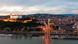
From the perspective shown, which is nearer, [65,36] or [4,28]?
[65,36]

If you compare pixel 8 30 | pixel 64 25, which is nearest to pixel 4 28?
pixel 8 30

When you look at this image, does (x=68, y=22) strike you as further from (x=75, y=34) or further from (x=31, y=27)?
(x=31, y=27)

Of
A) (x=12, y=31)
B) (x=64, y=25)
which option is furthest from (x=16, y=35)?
(x=64, y=25)

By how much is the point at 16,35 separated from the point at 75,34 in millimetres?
7579

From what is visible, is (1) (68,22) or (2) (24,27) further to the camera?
(2) (24,27)

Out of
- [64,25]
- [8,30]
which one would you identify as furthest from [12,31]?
[64,25]

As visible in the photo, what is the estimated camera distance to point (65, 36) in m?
48.1

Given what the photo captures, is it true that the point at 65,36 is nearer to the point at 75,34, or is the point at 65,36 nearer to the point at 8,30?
the point at 75,34

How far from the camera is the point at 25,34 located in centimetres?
4941

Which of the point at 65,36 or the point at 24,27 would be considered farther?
the point at 24,27

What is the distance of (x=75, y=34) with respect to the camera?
48219 millimetres

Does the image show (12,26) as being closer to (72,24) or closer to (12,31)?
(12,31)

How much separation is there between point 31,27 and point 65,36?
5177 millimetres

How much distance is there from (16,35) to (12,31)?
1177 mm
